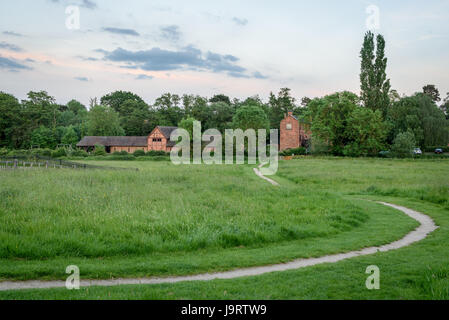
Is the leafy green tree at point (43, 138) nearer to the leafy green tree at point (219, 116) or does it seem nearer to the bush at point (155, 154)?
the bush at point (155, 154)

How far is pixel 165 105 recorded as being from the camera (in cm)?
9881

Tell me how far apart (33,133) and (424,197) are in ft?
288

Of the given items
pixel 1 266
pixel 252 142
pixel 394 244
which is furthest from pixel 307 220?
pixel 252 142

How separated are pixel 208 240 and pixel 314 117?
62103 millimetres

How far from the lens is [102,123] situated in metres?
95.8

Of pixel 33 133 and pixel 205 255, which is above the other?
pixel 33 133

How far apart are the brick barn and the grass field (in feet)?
219

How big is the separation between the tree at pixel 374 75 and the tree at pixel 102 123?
6612cm

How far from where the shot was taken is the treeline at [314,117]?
60562 mm
